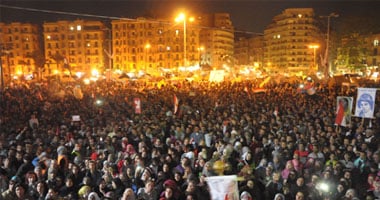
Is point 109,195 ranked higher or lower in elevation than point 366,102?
lower

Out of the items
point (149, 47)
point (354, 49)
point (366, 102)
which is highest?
Answer: point (149, 47)

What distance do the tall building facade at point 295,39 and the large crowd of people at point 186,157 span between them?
8456 centimetres

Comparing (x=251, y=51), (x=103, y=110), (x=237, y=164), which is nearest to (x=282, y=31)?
(x=251, y=51)

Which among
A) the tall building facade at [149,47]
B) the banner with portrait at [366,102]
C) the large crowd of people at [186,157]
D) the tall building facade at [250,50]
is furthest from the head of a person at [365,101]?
the tall building facade at [250,50]

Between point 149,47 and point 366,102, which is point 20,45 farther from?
point 366,102

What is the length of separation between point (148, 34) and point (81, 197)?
81.4m

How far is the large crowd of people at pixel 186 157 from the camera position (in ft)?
22.8

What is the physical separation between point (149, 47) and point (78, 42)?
16.8 meters

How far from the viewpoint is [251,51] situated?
12675cm

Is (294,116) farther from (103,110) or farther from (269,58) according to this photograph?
(269,58)

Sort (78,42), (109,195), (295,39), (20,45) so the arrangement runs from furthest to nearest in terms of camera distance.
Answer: (295,39), (20,45), (78,42), (109,195)

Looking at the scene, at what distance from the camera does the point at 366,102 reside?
10906 millimetres

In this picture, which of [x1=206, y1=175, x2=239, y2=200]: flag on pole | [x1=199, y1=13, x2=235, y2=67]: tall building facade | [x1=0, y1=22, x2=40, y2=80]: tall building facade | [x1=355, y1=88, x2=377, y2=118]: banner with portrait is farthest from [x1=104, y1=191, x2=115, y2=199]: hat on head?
[x1=199, y1=13, x2=235, y2=67]: tall building facade

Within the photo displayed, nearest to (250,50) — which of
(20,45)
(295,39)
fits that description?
(295,39)
